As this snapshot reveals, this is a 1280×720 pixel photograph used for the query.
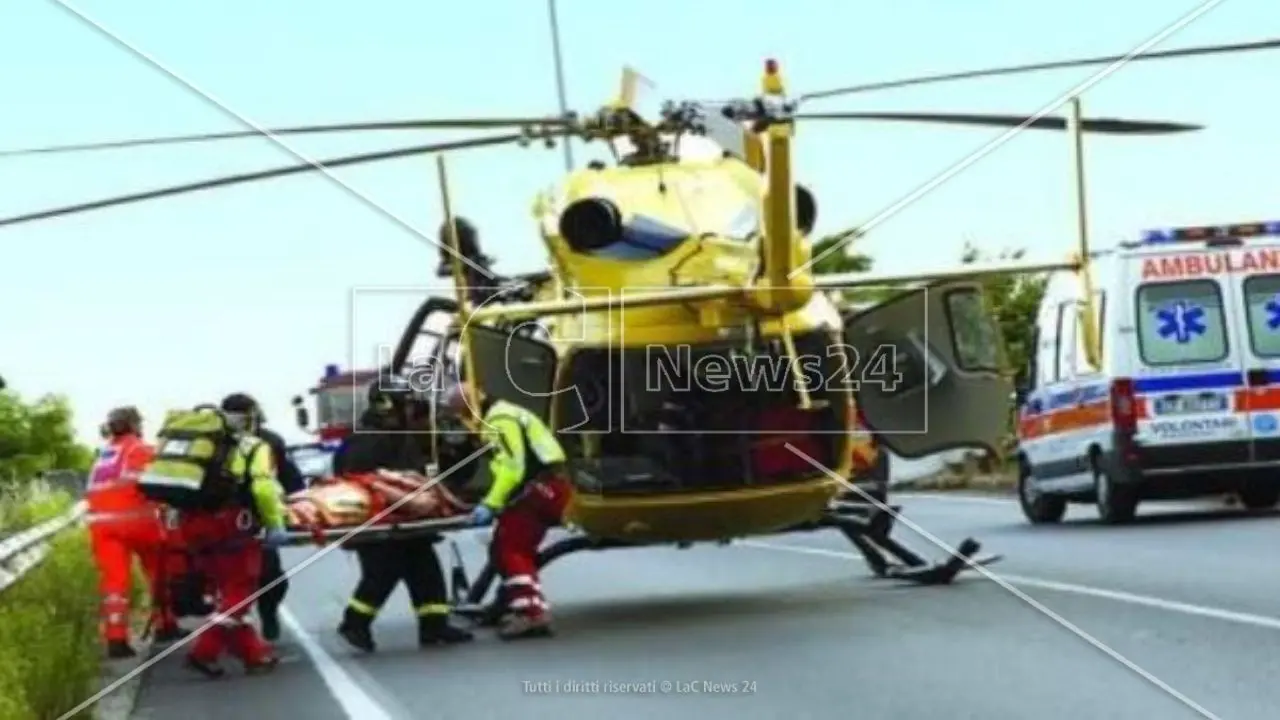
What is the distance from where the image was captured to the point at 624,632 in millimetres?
15820

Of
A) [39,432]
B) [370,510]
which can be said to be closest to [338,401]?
[370,510]

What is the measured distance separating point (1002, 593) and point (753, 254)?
3166 mm

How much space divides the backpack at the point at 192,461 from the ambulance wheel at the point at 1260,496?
13021 millimetres

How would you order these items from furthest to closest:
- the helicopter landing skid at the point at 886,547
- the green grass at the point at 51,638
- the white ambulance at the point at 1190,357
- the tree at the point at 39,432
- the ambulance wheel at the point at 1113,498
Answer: the tree at the point at 39,432, the ambulance wheel at the point at 1113,498, the white ambulance at the point at 1190,357, the helicopter landing skid at the point at 886,547, the green grass at the point at 51,638

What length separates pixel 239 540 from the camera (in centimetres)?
1500

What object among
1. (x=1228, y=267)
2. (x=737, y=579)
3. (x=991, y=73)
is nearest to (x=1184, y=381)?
(x=1228, y=267)

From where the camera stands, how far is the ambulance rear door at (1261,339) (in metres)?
23.3

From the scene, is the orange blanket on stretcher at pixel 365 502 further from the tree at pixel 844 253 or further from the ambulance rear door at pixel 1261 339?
the ambulance rear door at pixel 1261 339

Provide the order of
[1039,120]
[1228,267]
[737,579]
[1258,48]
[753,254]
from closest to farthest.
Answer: [1258,48]
[1039,120]
[753,254]
[737,579]
[1228,267]

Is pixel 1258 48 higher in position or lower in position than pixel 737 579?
higher

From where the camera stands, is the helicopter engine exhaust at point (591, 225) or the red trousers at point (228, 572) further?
the helicopter engine exhaust at point (591, 225)

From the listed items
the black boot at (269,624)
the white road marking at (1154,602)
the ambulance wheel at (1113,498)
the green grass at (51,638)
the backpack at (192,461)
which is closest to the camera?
the green grass at (51,638)

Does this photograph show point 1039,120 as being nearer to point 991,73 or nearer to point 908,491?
point 991,73

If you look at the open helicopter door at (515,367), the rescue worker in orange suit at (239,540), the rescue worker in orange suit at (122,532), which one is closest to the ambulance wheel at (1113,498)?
the open helicopter door at (515,367)
